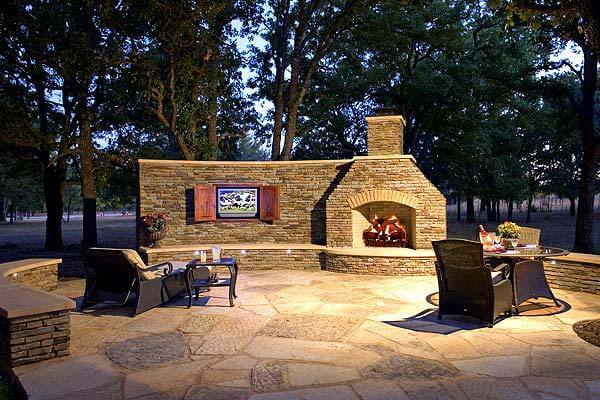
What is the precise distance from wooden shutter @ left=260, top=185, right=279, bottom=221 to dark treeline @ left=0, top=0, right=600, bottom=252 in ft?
13.6

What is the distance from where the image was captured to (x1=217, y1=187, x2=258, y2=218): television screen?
986 cm

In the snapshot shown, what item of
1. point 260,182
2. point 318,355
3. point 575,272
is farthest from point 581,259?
point 260,182

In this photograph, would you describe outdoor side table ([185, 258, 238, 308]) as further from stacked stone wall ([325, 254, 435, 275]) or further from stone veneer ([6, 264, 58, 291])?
stacked stone wall ([325, 254, 435, 275])

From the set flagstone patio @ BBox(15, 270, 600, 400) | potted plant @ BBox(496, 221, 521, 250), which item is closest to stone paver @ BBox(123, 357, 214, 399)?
flagstone patio @ BBox(15, 270, 600, 400)

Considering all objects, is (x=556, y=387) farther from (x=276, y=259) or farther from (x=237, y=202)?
(x=237, y=202)

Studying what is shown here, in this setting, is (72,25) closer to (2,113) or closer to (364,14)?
(2,113)

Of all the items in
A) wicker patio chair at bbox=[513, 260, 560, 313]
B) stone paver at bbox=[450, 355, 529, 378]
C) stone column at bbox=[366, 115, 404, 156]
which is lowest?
stone paver at bbox=[450, 355, 529, 378]

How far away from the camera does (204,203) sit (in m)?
9.71

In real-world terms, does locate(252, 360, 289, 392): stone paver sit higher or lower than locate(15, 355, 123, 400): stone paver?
higher

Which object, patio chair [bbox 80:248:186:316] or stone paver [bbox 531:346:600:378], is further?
patio chair [bbox 80:248:186:316]

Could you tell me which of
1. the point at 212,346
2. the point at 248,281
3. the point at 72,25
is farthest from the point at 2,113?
the point at 212,346

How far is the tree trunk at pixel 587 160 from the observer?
10.7m

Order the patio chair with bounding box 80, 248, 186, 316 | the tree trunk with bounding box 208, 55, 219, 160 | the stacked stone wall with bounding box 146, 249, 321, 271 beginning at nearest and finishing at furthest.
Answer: the patio chair with bounding box 80, 248, 186, 316
the stacked stone wall with bounding box 146, 249, 321, 271
the tree trunk with bounding box 208, 55, 219, 160

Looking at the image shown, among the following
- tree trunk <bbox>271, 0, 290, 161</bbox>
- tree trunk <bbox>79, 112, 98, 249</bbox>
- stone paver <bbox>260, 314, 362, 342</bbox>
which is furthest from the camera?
tree trunk <bbox>271, 0, 290, 161</bbox>
